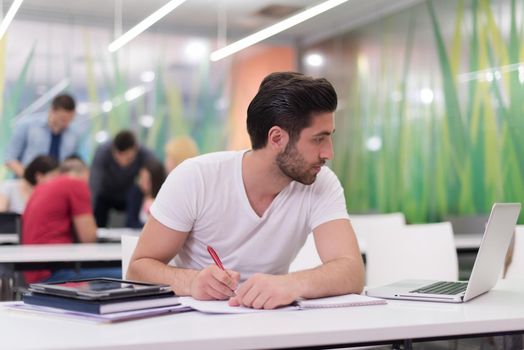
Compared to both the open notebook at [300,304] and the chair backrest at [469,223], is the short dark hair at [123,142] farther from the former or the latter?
the open notebook at [300,304]

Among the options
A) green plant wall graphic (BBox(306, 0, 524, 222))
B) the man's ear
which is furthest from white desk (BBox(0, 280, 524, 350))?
green plant wall graphic (BBox(306, 0, 524, 222))

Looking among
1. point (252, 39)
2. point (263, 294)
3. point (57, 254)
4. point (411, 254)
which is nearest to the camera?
point (263, 294)

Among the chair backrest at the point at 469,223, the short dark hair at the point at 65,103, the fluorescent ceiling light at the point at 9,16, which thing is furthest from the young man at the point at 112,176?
the chair backrest at the point at 469,223

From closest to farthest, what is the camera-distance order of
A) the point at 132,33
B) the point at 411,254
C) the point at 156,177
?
the point at 411,254 < the point at 156,177 < the point at 132,33

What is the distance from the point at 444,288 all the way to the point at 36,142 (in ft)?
21.6

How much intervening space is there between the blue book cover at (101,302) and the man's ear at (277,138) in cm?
69

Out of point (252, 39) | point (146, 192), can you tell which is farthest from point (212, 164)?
point (252, 39)

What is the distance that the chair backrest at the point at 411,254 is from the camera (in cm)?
342

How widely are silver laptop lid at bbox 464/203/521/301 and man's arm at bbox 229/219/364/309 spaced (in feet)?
1.02

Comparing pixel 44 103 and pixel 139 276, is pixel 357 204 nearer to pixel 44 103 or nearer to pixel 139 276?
pixel 44 103

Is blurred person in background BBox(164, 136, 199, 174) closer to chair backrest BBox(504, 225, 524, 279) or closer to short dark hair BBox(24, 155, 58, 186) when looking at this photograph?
short dark hair BBox(24, 155, 58, 186)

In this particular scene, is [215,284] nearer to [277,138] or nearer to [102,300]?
[102,300]

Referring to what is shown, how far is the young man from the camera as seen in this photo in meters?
7.53

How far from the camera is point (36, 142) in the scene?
26.2 ft
